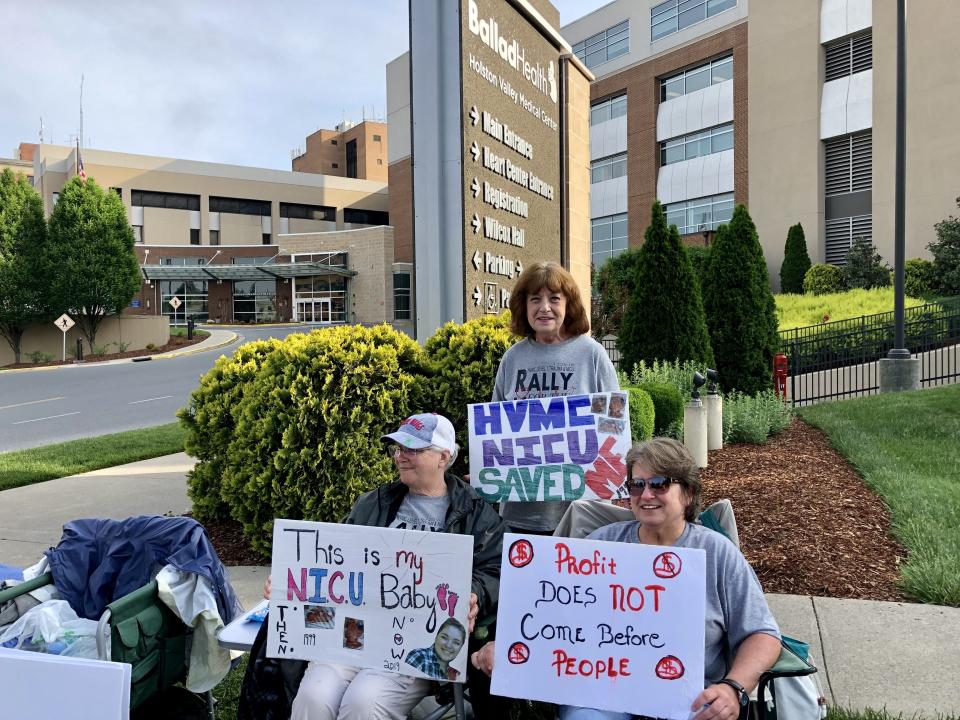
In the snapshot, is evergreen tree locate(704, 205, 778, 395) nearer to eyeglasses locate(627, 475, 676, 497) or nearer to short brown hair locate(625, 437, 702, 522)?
short brown hair locate(625, 437, 702, 522)

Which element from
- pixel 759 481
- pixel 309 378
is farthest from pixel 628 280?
pixel 309 378

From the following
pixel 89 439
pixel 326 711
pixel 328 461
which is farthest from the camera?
pixel 89 439

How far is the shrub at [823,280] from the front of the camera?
28.8 metres

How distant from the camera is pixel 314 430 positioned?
17.7 feet

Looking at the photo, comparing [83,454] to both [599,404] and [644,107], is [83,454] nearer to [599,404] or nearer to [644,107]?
[599,404]

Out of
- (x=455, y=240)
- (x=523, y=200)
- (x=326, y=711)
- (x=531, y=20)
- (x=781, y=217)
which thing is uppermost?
(x=781, y=217)

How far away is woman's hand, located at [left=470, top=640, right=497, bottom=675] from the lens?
2.74 meters

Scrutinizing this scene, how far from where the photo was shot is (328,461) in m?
5.37

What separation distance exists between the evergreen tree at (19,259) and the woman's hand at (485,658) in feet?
116

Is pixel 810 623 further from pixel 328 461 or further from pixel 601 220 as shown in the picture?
pixel 601 220

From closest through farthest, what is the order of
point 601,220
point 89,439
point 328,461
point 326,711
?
point 326,711
point 328,461
point 89,439
point 601,220

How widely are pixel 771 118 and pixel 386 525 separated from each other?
34739mm

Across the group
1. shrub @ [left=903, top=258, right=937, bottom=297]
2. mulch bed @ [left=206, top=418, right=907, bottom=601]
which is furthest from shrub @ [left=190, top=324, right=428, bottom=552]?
shrub @ [left=903, top=258, right=937, bottom=297]

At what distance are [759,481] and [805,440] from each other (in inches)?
113
